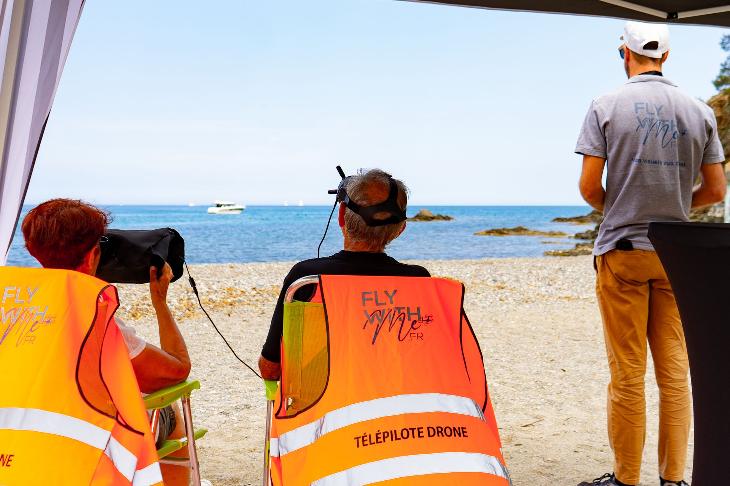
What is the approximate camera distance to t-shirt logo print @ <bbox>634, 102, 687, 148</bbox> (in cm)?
281

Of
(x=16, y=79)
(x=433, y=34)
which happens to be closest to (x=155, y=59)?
(x=433, y=34)

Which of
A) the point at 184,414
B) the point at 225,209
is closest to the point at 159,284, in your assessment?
the point at 184,414

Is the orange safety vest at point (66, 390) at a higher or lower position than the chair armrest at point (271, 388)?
higher

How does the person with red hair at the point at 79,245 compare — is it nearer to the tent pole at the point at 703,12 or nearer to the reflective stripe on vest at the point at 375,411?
the reflective stripe on vest at the point at 375,411

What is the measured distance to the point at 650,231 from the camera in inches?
74.9

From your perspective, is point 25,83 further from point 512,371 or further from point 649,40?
point 512,371

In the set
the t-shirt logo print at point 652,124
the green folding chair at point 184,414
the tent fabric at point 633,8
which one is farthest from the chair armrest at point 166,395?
the tent fabric at point 633,8

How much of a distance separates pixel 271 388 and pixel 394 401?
0.53 metres

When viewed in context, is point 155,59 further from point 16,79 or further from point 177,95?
point 16,79

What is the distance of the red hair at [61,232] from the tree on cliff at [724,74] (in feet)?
85.0

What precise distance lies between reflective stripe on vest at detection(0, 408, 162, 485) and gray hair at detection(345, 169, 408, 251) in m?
0.88

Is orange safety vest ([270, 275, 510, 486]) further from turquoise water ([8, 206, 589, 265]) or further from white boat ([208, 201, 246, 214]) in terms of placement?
white boat ([208, 201, 246, 214])

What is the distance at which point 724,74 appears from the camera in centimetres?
2544

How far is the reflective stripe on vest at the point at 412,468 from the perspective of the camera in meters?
1.57
